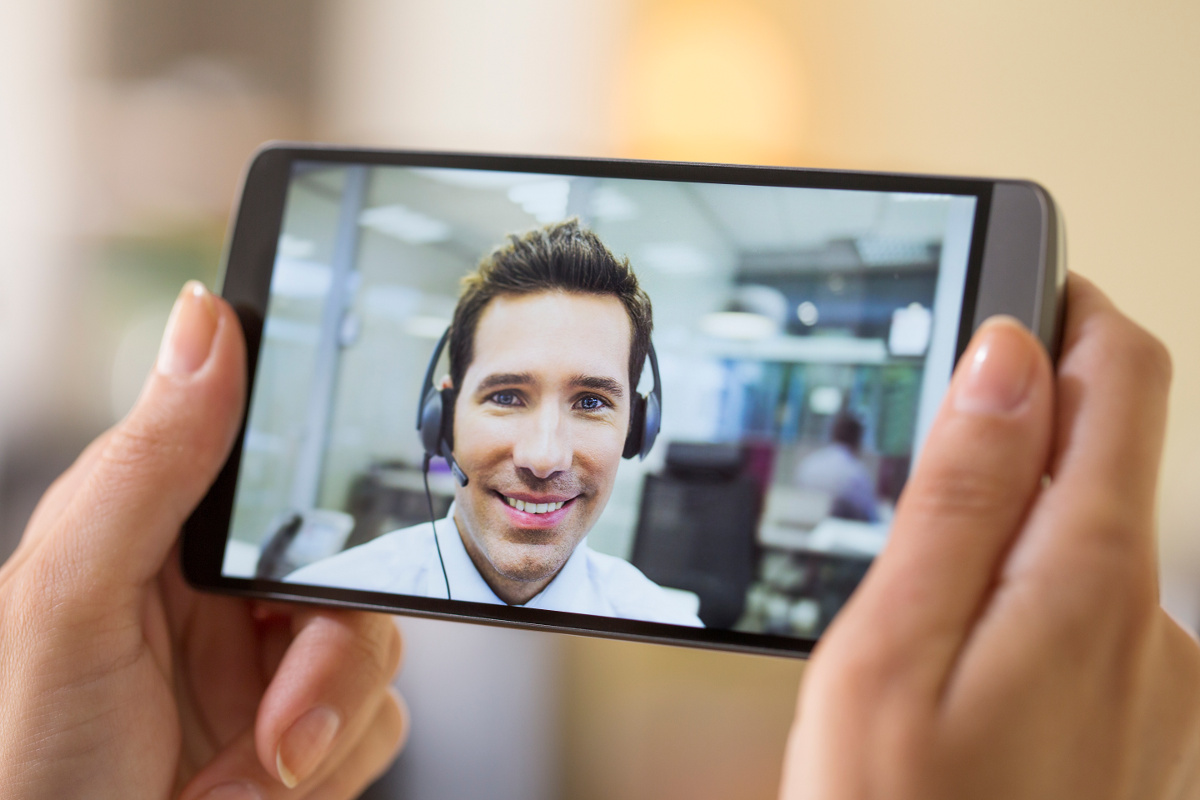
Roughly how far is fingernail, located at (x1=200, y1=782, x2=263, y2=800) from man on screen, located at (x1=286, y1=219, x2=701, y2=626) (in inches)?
8.5

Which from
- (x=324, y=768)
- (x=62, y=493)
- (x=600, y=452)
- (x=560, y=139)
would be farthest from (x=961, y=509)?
(x=560, y=139)

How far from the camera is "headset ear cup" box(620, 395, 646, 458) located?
0.55m

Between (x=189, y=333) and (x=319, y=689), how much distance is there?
1.00 ft

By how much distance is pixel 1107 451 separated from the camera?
1.25 feet

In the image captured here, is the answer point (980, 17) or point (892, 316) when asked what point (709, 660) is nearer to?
point (892, 316)

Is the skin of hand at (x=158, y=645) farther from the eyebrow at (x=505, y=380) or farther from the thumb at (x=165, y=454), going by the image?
the eyebrow at (x=505, y=380)

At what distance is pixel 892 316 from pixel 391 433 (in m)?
0.39

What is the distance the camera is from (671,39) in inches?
51.0

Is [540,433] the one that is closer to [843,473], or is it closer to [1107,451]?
[843,473]

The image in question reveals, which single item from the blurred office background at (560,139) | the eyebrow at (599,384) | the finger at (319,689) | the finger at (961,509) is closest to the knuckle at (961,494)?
the finger at (961,509)

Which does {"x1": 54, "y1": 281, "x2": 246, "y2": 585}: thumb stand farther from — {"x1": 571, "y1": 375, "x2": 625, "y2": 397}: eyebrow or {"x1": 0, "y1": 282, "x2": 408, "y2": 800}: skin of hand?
{"x1": 571, "y1": 375, "x2": 625, "y2": 397}: eyebrow

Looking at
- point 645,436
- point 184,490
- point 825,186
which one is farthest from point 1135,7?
point 184,490

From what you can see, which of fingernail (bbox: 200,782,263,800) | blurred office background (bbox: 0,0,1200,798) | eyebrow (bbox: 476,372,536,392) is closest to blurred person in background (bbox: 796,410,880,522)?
eyebrow (bbox: 476,372,536,392)

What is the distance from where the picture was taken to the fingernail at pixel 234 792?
1.97 ft
